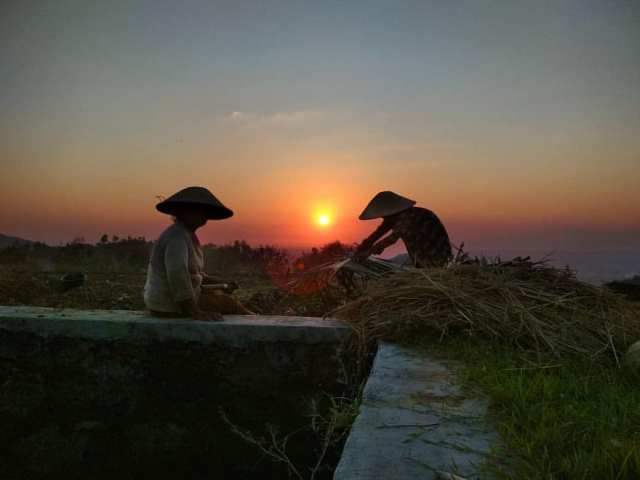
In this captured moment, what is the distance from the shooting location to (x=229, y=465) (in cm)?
384

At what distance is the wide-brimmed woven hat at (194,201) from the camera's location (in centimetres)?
409

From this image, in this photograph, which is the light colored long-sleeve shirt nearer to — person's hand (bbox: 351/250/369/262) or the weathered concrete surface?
the weathered concrete surface

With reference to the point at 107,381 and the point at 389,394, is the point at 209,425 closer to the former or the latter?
the point at 107,381

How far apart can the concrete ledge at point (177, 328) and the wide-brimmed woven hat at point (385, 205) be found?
2509 mm

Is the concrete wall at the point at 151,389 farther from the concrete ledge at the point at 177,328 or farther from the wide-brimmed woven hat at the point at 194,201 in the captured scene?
the wide-brimmed woven hat at the point at 194,201

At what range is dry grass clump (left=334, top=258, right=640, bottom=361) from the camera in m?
3.37

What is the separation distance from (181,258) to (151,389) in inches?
43.4

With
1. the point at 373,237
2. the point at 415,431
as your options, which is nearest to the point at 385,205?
the point at 373,237

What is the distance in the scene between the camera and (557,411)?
6.92 ft

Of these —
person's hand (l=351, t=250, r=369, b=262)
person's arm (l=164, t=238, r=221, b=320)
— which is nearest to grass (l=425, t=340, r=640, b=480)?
person's arm (l=164, t=238, r=221, b=320)

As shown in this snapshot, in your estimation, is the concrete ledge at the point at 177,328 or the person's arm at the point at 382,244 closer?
the concrete ledge at the point at 177,328

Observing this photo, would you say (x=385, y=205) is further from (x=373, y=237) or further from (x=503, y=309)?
(x=503, y=309)

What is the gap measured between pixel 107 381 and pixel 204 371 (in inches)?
33.2

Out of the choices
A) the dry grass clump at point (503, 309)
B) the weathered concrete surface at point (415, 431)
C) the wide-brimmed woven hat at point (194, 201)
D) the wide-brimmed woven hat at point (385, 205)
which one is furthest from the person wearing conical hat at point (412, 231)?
the weathered concrete surface at point (415, 431)
